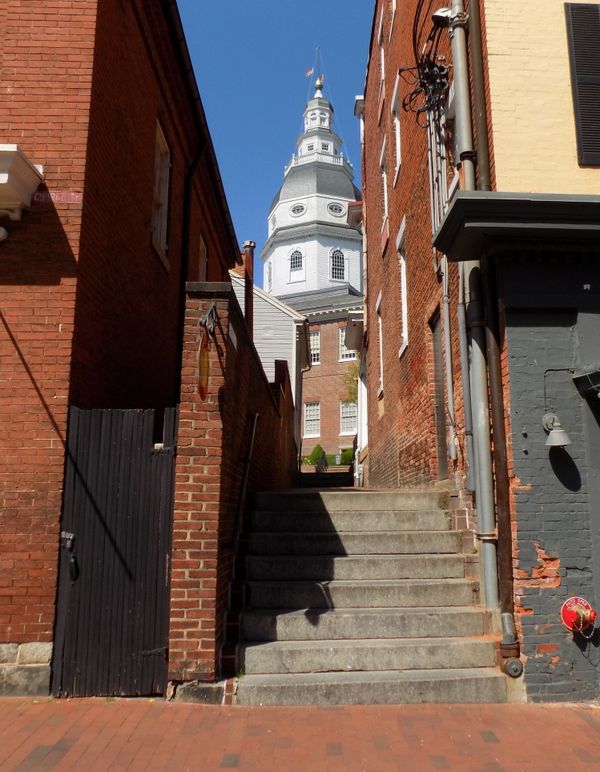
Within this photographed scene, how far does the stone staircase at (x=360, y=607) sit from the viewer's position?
500cm

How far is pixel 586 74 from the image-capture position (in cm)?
604

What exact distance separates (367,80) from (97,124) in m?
12.6

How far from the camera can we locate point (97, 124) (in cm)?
612

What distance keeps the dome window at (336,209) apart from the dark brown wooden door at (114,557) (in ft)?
172

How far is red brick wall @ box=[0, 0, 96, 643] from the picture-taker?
520 centimetres

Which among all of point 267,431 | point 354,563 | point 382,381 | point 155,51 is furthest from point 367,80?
point 354,563

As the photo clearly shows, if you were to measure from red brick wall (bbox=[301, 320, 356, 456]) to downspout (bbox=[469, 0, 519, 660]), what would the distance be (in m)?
31.8

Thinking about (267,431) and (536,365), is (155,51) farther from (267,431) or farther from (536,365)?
(536,365)

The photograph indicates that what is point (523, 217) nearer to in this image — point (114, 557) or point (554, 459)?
point (554, 459)

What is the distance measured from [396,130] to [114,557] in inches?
361

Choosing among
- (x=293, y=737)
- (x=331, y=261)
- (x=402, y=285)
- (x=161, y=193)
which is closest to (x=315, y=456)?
(x=331, y=261)

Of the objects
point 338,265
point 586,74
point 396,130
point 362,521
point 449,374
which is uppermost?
point 338,265

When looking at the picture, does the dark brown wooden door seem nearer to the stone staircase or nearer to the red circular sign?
the stone staircase

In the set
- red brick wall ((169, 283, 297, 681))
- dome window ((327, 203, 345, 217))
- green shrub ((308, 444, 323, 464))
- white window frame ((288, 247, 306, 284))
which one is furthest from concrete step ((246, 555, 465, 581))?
dome window ((327, 203, 345, 217))
